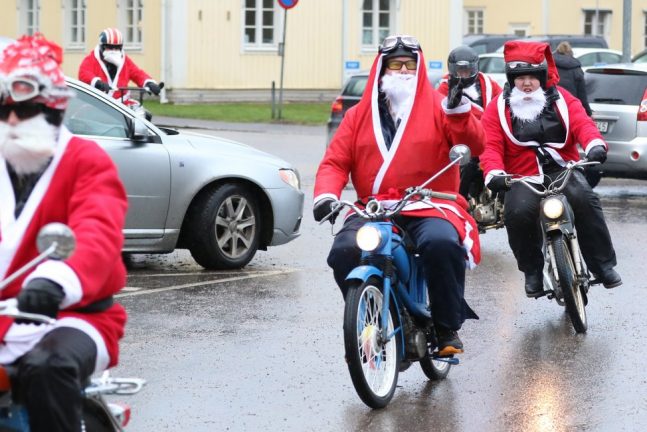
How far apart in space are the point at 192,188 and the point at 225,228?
466mm

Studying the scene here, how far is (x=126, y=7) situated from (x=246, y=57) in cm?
390

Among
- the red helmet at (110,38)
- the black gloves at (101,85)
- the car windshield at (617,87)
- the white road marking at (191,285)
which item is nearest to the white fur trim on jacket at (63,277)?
the white road marking at (191,285)

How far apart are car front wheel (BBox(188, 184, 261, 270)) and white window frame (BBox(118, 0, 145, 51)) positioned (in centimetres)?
3065

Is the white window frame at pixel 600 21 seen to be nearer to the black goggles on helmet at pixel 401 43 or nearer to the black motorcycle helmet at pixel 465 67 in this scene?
the black goggles on helmet at pixel 401 43

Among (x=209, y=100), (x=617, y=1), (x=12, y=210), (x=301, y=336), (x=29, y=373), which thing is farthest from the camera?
(x=617, y=1)

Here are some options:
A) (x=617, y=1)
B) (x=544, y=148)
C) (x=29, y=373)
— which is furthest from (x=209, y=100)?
(x=29, y=373)

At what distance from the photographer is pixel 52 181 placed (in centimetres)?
447

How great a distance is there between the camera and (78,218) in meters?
4.36

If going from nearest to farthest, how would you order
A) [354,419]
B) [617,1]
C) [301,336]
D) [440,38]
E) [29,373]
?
1. [29,373]
2. [354,419]
3. [301,336]
4. [440,38]
5. [617,1]

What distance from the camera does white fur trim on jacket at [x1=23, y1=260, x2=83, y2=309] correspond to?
4098 mm

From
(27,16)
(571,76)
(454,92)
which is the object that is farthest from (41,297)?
(27,16)

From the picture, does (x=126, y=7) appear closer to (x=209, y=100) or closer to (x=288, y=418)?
(x=209, y=100)

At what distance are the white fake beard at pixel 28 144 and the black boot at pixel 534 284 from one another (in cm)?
571

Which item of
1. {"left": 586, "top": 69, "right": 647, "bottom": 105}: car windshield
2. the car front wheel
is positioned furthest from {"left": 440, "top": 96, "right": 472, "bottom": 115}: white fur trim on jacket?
{"left": 586, "top": 69, "right": 647, "bottom": 105}: car windshield
